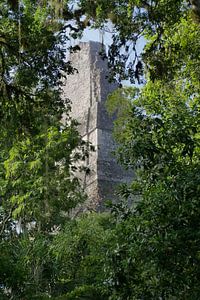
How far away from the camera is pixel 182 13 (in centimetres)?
608

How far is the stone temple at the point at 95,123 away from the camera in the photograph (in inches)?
909

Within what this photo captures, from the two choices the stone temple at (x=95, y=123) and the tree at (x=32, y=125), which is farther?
the stone temple at (x=95, y=123)

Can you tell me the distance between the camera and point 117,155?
203 inches

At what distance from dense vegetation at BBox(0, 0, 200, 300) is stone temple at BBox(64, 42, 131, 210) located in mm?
10020

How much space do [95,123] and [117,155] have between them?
2087 cm

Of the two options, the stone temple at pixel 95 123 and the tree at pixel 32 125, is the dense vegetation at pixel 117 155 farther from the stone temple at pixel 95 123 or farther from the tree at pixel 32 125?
the stone temple at pixel 95 123

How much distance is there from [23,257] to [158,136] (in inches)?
158

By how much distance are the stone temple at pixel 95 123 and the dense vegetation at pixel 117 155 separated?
10.0 meters

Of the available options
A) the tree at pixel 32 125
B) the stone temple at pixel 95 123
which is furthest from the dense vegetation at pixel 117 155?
the stone temple at pixel 95 123

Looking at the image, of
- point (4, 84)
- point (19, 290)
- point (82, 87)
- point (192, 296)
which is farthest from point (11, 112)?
point (82, 87)

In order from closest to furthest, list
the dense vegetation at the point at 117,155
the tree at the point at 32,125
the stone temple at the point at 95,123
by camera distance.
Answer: the dense vegetation at the point at 117,155 < the tree at the point at 32,125 < the stone temple at the point at 95,123

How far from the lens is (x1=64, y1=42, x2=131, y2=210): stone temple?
23.1 metres

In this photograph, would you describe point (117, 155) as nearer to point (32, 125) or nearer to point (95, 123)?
point (32, 125)

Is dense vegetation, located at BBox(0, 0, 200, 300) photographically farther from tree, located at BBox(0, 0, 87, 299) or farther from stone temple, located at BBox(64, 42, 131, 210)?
stone temple, located at BBox(64, 42, 131, 210)
